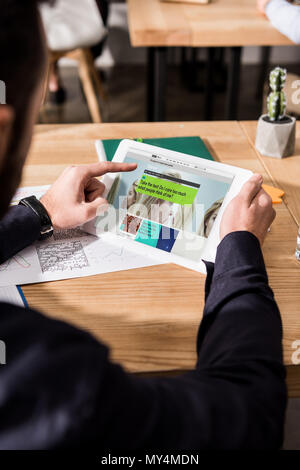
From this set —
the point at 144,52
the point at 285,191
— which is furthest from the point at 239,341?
the point at 144,52

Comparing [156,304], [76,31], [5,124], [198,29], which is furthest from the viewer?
[76,31]

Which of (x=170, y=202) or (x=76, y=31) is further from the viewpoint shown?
(x=76, y=31)

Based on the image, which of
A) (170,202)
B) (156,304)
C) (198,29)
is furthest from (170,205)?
(198,29)

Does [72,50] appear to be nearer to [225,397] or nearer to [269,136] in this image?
[269,136]

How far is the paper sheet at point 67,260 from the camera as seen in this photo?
32.7 inches

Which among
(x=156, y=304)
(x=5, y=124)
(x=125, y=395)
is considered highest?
(x=5, y=124)

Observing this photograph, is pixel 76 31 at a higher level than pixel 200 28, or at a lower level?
lower

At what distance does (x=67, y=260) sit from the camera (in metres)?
0.87

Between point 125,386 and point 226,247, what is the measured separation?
38 cm

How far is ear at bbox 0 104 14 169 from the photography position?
406mm

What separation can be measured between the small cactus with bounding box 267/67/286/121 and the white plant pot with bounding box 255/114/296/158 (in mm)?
19

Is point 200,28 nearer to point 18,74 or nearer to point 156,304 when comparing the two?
point 156,304

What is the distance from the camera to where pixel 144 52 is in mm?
4027

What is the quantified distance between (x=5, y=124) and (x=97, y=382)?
24 cm
